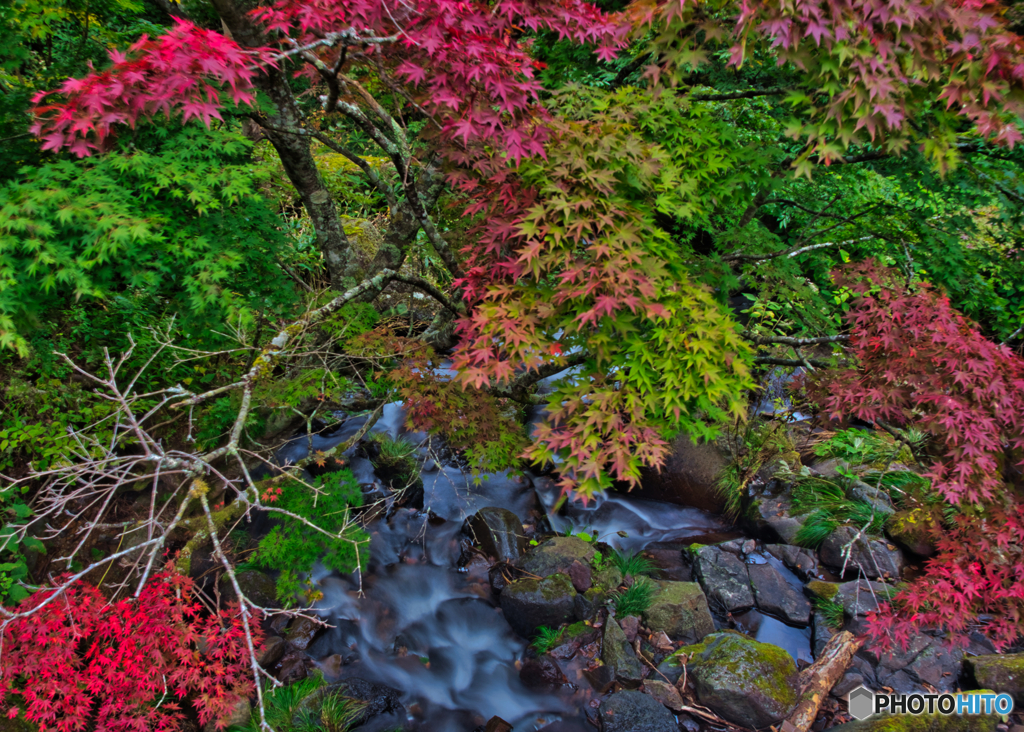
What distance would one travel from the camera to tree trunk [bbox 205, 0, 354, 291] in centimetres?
381

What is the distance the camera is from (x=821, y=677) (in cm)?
396

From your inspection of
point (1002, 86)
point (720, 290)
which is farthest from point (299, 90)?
point (1002, 86)

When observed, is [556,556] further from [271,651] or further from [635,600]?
[271,651]

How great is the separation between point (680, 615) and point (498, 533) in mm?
1863

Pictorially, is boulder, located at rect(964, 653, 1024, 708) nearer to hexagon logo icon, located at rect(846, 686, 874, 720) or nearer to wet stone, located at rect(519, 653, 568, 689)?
hexagon logo icon, located at rect(846, 686, 874, 720)

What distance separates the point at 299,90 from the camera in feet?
22.0

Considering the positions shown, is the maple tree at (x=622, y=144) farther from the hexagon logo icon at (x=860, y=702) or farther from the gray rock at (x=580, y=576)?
the gray rock at (x=580, y=576)

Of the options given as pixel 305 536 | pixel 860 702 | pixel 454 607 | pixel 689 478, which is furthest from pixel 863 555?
pixel 305 536

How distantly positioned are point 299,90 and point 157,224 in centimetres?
490

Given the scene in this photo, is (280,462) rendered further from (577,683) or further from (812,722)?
(812,722)

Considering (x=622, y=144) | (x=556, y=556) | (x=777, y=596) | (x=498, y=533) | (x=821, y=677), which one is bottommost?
(x=498, y=533)

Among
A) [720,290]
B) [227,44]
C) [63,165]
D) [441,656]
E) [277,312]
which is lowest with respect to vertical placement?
[441,656]

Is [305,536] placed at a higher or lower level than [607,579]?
higher

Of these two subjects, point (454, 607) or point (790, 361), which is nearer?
point (790, 361)
